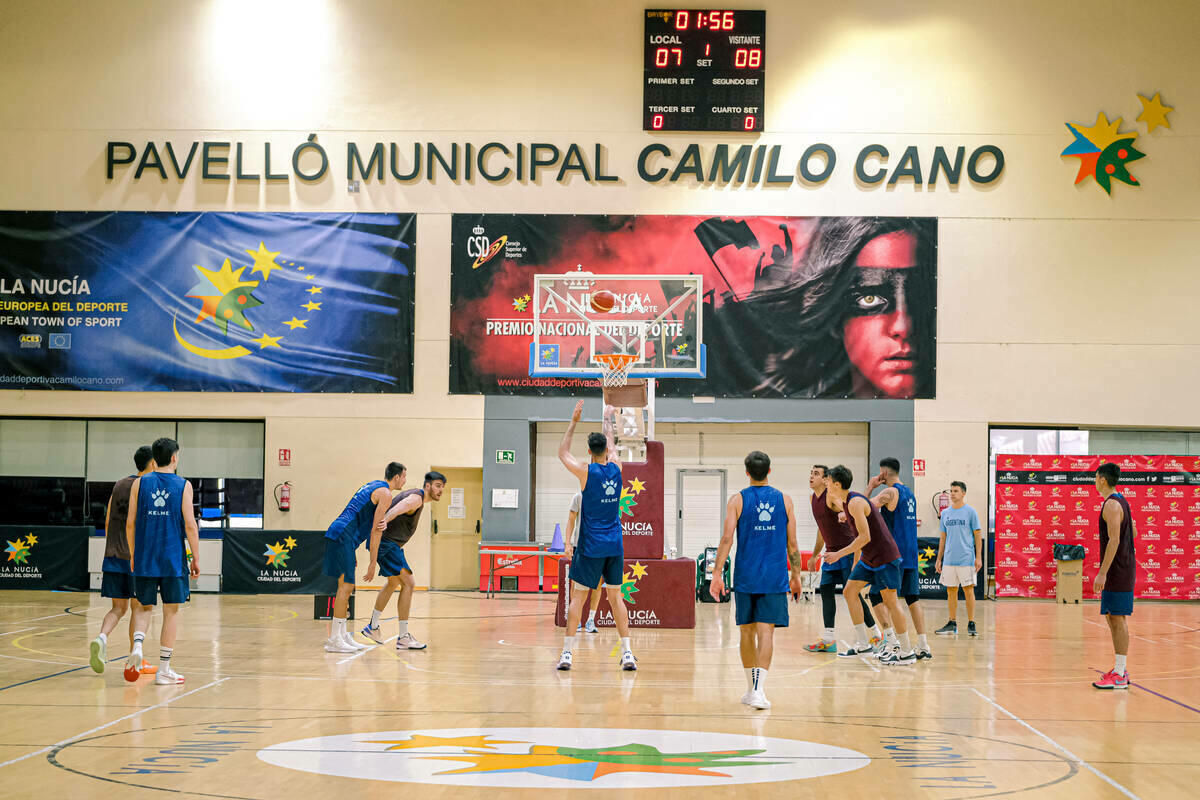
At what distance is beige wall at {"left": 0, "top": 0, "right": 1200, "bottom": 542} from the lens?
18359 millimetres

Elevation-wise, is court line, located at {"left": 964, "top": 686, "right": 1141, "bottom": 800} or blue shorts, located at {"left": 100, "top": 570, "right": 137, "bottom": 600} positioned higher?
blue shorts, located at {"left": 100, "top": 570, "right": 137, "bottom": 600}

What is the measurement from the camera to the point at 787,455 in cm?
1894

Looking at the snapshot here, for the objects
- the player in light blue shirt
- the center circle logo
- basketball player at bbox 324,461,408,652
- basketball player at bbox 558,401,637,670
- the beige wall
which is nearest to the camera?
the center circle logo

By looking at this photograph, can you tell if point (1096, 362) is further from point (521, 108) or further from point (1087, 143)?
point (521, 108)

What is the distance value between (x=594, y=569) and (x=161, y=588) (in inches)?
150

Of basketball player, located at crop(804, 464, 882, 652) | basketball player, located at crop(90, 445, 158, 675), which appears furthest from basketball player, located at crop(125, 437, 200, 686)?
basketball player, located at crop(804, 464, 882, 652)

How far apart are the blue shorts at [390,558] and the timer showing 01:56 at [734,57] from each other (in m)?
11.5

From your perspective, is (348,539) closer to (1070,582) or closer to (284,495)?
(284,495)

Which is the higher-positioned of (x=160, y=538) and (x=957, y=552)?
(x=160, y=538)

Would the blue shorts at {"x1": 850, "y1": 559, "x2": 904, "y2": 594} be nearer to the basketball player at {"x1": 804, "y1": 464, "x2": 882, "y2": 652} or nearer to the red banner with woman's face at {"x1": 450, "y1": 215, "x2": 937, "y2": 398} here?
the basketball player at {"x1": 804, "y1": 464, "x2": 882, "y2": 652}

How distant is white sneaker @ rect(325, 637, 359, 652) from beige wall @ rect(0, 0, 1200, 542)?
26.9ft

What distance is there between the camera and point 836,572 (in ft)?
35.3

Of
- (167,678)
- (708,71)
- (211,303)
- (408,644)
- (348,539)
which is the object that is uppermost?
(708,71)

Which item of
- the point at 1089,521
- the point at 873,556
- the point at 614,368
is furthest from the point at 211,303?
the point at 1089,521
